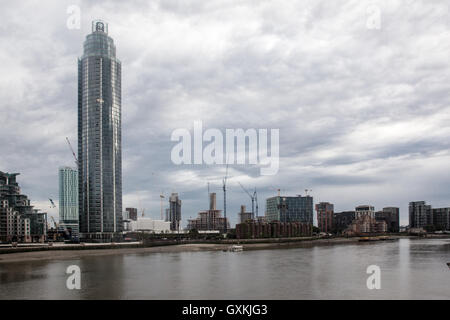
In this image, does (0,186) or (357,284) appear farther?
(0,186)

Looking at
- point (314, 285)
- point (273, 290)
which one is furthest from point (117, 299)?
point (314, 285)

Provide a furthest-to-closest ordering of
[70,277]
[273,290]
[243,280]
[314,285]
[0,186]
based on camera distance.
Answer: [0,186]
[70,277]
[243,280]
[314,285]
[273,290]

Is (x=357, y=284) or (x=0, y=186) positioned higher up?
(x=0, y=186)

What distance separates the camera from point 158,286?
6544 centimetres
